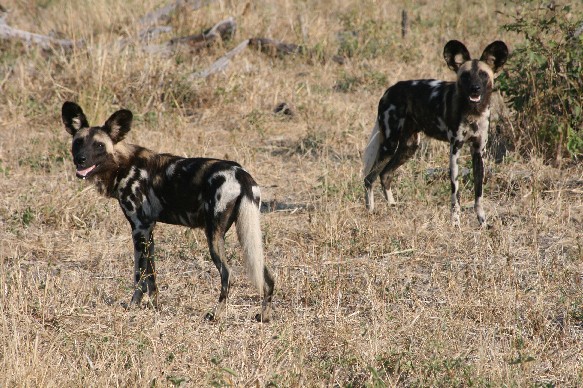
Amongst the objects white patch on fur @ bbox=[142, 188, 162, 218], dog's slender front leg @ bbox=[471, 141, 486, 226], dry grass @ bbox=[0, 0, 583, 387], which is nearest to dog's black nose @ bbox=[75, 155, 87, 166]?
white patch on fur @ bbox=[142, 188, 162, 218]

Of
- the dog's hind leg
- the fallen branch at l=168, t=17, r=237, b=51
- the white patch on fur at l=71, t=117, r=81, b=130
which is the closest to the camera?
the dog's hind leg

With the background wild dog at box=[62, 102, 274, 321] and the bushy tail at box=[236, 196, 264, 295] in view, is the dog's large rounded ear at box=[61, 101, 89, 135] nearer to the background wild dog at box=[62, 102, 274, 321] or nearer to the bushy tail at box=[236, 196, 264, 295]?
the background wild dog at box=[62, 102, 274, 321]

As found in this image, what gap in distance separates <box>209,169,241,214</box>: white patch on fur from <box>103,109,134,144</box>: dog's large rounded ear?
831 millimetres

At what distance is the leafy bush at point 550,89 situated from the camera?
7699 millimetres

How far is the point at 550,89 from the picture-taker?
25.6 ft

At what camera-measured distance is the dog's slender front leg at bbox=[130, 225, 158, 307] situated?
534cm

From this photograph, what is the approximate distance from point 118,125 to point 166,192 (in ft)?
1.76

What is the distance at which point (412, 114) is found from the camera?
7.31 metres

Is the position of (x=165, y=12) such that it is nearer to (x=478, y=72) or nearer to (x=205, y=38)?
(x=205, y=38)

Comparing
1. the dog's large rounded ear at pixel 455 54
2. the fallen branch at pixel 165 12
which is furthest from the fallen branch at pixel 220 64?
the dog's large rounded ear at pixel 455 54

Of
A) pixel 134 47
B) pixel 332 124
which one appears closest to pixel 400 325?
pixel 332 124

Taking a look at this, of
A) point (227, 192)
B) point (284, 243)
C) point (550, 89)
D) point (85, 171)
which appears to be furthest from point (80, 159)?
point (550, 89)

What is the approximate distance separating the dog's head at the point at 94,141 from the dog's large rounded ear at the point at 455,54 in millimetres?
2628

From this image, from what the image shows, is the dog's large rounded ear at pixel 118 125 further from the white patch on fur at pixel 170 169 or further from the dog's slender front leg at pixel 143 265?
the dog's slender front leg at pixel 143 265
